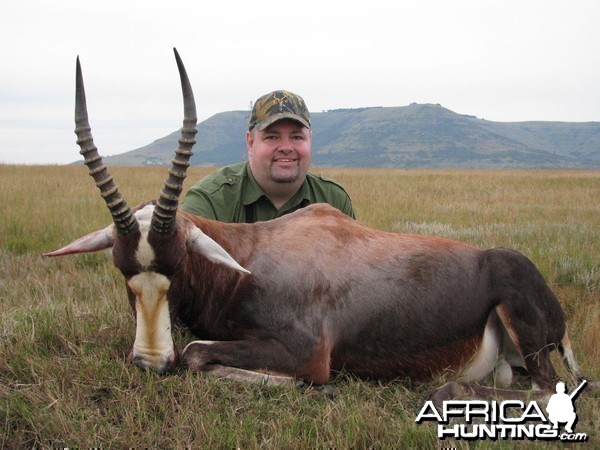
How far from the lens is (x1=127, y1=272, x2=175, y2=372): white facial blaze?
151 inches

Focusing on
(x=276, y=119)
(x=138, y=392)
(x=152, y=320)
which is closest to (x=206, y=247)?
(x=152, y=320)

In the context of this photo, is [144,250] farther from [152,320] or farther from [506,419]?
[506,419]

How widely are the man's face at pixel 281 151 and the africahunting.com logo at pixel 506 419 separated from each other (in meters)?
3.17

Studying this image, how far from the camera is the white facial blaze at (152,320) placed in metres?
3.83

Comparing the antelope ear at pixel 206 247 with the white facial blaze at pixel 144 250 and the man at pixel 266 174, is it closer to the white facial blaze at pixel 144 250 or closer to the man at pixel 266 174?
the white facial blaze at pixel 144 250

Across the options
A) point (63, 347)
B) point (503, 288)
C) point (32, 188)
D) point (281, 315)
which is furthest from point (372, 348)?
point (32, 188)

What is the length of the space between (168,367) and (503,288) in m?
2.41

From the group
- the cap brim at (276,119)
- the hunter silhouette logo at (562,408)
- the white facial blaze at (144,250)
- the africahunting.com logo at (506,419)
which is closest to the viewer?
the africahunting.com logo at (506,419)

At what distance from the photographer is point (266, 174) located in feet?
21.2

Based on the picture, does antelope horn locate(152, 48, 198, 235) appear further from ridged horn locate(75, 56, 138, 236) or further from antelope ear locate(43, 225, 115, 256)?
antelope ear locate(43, 225, 115, 256)

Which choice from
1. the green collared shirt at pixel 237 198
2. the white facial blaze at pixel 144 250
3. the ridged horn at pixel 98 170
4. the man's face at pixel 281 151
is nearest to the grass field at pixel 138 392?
the white facial blaze at pixel 144 250

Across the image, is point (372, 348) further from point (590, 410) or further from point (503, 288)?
point (590, 410)

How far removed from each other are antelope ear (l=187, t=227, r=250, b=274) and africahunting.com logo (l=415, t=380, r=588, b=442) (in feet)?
5.17

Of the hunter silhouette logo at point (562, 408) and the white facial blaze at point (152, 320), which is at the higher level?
the white facial blaze at point (152, 320)
